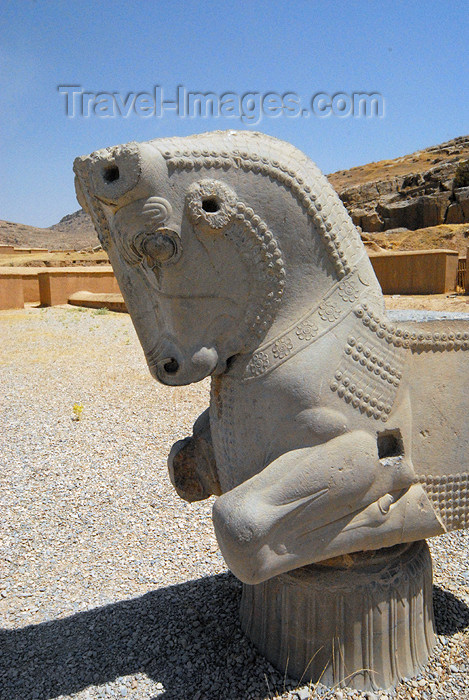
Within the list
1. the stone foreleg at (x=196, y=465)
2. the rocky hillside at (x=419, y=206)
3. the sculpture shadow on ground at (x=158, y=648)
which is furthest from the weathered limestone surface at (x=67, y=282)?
the stone foreleg at (x=196, y=465)

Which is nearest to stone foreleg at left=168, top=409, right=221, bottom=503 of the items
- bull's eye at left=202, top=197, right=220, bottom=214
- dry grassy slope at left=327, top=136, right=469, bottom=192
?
bull's eye at left=202, top=197, right=220, bottom=214

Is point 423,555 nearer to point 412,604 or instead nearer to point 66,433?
point 412,604

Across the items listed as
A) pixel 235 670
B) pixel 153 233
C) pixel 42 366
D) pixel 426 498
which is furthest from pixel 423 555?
pixel 42 366

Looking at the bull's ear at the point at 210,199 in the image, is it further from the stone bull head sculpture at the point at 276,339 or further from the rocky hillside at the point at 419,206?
the rocky hillside at the point at 419,206

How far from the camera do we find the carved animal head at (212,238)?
1687mm

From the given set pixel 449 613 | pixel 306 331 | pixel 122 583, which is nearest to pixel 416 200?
pixel 449 613

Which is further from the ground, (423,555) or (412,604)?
(423,555)

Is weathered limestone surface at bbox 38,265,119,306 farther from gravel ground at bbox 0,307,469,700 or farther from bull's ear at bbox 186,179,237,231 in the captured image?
bull's ear at bbox 186,179,237,231

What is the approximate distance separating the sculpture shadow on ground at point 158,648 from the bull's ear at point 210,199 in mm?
1727

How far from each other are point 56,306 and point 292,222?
48.8 ft

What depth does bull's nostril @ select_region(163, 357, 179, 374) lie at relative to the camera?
1839 mm

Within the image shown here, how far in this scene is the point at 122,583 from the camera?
9.60 feet

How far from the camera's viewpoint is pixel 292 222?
5.77ft

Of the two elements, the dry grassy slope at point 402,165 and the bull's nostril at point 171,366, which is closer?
the bull's nostril at point 171,366
